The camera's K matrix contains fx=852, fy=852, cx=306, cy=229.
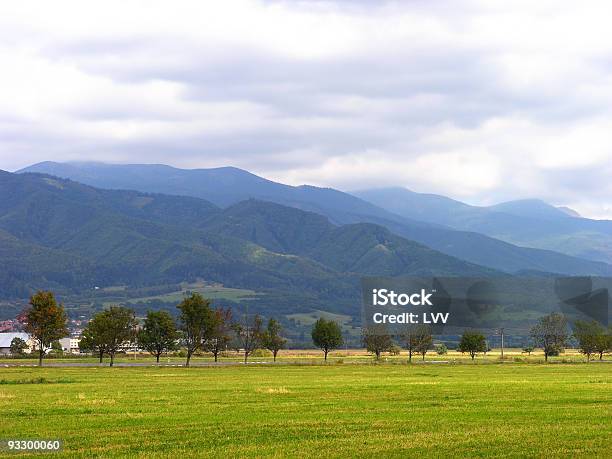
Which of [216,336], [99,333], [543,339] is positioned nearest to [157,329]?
[99,333]

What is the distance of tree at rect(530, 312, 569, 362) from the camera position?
140m

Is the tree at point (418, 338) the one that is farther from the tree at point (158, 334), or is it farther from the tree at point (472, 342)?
the tree at point (158, 334)

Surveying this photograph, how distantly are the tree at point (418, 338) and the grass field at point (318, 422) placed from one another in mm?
81868

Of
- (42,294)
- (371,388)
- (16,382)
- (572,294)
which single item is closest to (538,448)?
(371,388)

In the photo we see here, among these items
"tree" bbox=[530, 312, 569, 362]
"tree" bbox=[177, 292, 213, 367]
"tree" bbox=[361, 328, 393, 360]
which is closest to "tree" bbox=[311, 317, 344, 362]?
"tree" bbox=[361, 328, 393, 360]

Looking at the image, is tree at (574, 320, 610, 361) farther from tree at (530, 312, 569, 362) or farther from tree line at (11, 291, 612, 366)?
tree at (530, 312, 569, 362)

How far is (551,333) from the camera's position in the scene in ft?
458

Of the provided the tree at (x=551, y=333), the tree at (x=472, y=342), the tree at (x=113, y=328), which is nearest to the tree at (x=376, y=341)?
the tree at (x=472, y=342)

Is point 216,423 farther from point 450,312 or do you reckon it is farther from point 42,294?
point 450,312

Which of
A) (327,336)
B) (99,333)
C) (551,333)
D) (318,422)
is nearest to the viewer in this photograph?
(318,422)

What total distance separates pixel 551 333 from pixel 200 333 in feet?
202

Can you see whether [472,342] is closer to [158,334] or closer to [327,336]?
[327,336]

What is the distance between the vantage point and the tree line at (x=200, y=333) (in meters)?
104

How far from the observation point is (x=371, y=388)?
4809 centimetres
